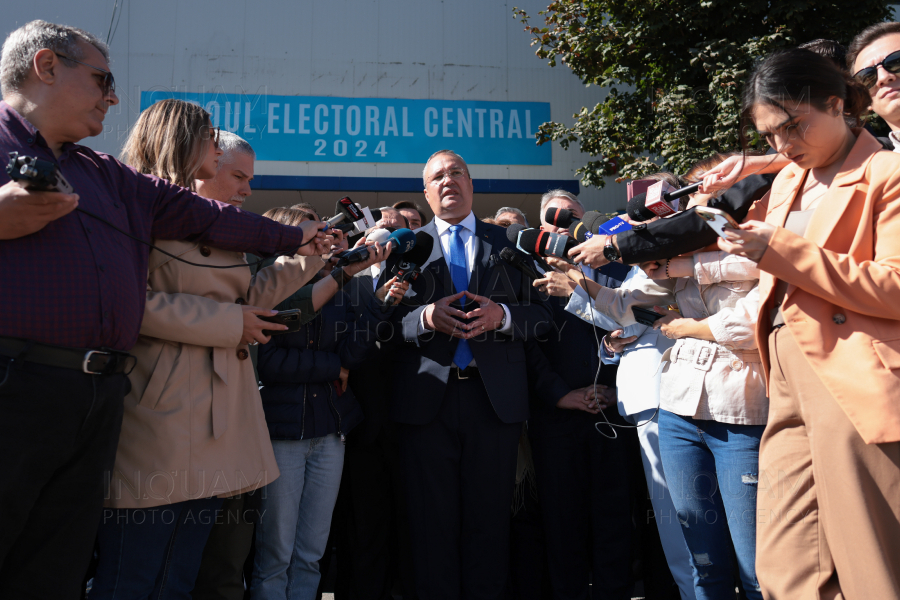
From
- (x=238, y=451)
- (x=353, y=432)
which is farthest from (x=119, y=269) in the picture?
(x=353, y=432)

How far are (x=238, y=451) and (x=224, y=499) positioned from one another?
50 cm

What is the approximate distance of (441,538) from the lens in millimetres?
3205

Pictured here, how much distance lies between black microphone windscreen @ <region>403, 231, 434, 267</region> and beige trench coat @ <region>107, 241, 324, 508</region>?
111 cm

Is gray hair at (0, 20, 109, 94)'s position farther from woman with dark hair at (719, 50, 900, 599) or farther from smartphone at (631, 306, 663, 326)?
smartphone at (631, 306, 663, 326)

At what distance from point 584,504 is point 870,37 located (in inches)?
102

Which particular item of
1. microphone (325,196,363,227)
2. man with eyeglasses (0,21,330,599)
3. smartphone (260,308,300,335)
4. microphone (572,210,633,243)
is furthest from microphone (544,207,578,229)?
man with eyeglasses (0,21,330,599)

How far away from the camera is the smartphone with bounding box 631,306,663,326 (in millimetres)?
2797

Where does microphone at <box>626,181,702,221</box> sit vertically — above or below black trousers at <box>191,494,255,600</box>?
above

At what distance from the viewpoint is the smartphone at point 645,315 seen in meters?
2.80

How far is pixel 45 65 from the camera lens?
6.59 ft

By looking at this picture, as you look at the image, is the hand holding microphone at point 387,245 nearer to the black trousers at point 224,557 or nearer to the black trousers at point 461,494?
the black trousers at point 461,494

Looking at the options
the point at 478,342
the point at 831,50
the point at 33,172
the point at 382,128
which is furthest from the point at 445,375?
the point at 382,128

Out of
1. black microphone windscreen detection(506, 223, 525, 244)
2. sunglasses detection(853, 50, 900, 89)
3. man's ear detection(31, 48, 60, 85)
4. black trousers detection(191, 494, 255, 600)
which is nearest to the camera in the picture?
man's ear detection(31, 48, 60, 85)

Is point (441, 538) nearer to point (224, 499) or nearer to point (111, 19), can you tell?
point (224, 499)
